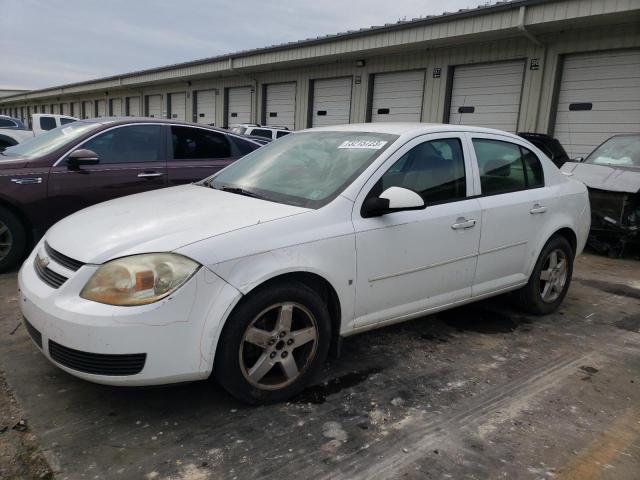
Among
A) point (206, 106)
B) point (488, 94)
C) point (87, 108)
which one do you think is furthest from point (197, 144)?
point (87, 108)

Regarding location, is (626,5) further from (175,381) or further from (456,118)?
(175,381)

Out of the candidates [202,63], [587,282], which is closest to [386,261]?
[587,282]

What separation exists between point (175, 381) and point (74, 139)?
3.83m

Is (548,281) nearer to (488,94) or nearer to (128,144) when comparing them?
(128,144)

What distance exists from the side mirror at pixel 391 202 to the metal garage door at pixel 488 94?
34.7 feet

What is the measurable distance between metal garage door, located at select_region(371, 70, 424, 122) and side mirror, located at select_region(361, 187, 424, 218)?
39.6 ft

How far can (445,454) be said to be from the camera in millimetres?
2502

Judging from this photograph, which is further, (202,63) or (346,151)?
(202,63)

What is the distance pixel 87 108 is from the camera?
3669 cm

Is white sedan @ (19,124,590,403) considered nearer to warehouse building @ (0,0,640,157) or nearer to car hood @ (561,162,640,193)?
car hood @ (561,162,640,193)

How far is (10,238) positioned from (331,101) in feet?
43.8

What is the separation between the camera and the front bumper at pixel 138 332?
2.39m

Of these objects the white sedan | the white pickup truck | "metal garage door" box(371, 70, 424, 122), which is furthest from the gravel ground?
"metal garage door" box(371, 70, 424, 122)

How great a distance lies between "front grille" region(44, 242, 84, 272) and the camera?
2.62 meters
